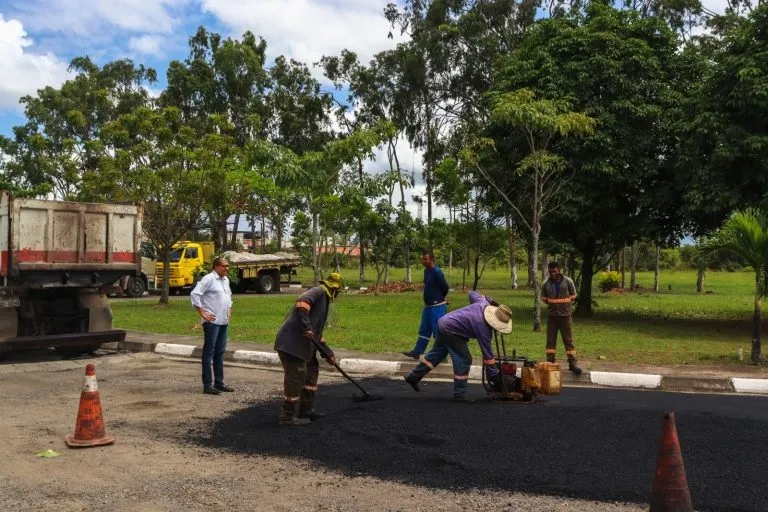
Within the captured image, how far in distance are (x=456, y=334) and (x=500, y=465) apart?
8.71 feet

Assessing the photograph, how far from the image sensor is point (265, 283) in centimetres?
3067

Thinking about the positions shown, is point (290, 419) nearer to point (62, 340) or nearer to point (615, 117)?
point (62, 340)

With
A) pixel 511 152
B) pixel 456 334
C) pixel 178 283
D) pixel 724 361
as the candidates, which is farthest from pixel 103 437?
pixel 178 283

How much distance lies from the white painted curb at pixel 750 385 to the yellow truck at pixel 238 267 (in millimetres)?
21265

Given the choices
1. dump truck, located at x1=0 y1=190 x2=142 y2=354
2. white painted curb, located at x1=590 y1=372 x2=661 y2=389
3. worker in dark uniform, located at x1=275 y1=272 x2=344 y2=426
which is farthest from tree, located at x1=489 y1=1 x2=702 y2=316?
worker in dark uniform, located at x1=275 y1=272 x2=344 y2=426

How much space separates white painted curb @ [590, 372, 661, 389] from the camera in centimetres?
936

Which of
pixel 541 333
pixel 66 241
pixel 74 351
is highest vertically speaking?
pixel 66 241

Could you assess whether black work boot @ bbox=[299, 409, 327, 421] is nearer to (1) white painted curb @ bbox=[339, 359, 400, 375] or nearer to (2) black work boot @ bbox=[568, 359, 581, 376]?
(1) white painted curb @ bbox=[339, 359, 400, 375]

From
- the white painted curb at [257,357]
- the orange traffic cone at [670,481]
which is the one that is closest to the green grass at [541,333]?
the white painted curb at [257,357]

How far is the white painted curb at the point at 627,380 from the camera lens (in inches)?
368

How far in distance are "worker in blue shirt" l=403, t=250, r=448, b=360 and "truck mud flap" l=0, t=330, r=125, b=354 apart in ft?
16.1

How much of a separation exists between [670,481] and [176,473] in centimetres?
339

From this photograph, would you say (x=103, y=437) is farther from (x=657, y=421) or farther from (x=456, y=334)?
(x=657, y=421)

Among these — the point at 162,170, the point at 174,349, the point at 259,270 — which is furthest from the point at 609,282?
the point at 174,349
